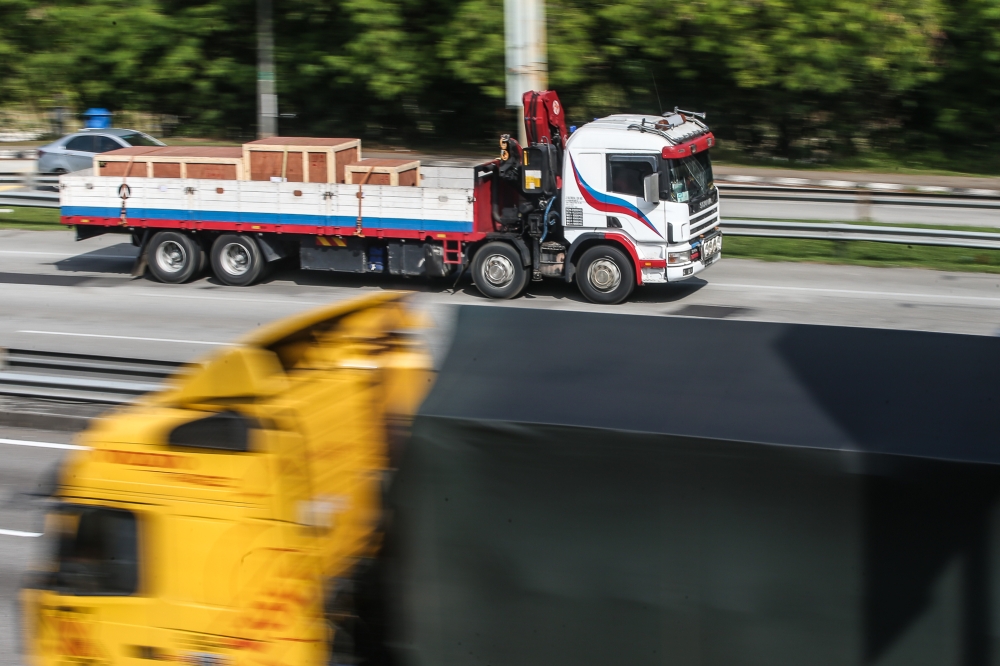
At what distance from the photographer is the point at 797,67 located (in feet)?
97.7

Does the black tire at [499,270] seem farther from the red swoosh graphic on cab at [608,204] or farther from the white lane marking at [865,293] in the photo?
the white lane marking at [865,293]

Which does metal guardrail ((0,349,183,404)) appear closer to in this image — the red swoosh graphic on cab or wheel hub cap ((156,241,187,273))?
wheel hub cap ((156,241,187,273))

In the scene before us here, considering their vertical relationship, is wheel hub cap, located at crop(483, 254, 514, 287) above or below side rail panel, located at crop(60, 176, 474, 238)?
below

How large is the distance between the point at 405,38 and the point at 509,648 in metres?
29.5

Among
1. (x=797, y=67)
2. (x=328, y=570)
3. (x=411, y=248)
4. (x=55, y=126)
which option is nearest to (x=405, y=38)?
(x=797, y=67)

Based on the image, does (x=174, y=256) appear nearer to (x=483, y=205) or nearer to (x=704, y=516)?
(x=483, y=205)

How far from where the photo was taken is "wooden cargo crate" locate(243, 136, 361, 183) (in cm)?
1675

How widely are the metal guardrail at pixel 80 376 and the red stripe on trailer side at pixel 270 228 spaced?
641cm

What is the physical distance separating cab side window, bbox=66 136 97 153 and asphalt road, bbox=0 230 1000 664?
7.36 metres

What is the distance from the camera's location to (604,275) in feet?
51.9

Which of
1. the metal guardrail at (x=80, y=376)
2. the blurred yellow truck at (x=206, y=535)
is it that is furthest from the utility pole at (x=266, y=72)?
the blurred yellow truck at (x=206, y=535)

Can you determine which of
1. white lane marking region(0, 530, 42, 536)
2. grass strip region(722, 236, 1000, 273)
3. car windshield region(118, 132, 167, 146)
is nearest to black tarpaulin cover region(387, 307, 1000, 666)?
white lane marking region(0, 530, 42, 536)

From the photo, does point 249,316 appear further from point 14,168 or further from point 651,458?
point 14,168

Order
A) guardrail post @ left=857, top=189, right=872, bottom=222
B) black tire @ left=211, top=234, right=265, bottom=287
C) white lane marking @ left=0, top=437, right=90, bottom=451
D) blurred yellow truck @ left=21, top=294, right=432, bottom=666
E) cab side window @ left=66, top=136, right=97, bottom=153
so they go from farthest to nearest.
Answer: cab side window @ left=66, top=136, right=97, bottom=153, guardrail post @ left=857, top=189, right=872, bottom=222, black tire @ left=211, top=234, right=265, bottom=287, white lane marking @ left=0, top=437, right=90, bottom=451, blurred yellow truck @ left=21, top=294, right=432, bottom=666
